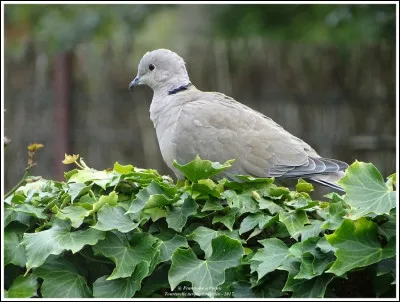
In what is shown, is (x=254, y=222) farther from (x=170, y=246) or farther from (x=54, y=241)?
(x=54, y=241)

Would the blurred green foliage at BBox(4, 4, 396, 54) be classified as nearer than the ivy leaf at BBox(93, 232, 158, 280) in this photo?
No

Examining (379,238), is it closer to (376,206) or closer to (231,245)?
(376,206)

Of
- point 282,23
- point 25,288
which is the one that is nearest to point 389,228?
point 25,288

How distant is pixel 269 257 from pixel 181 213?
0.32 meters

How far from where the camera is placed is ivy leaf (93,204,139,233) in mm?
2238

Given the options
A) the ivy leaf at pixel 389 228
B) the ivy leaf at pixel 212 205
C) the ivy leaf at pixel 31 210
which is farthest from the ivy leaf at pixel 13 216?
the ivy leaf at pixel 389 228

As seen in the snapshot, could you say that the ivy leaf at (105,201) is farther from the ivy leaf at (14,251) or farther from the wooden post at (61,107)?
the wooden post at (61,107)

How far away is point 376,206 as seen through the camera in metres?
2.12

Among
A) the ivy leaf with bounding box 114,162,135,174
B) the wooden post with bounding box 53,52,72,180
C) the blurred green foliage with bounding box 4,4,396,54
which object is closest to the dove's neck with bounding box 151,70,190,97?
the ivy leaf with bounding box 114,162,135,174

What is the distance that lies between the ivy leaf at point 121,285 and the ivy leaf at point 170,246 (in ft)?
0.22

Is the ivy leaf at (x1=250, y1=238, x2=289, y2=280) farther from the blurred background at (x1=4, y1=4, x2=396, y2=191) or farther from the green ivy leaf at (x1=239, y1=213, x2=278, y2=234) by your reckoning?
the blurred background at (x1=4, y1=4, x2=396, y2=191)

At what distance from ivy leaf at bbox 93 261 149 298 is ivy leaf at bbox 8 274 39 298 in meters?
0.18

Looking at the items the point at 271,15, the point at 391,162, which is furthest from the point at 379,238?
the point at 271,15

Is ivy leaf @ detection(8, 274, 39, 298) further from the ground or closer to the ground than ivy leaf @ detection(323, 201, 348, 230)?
closer to the ground
